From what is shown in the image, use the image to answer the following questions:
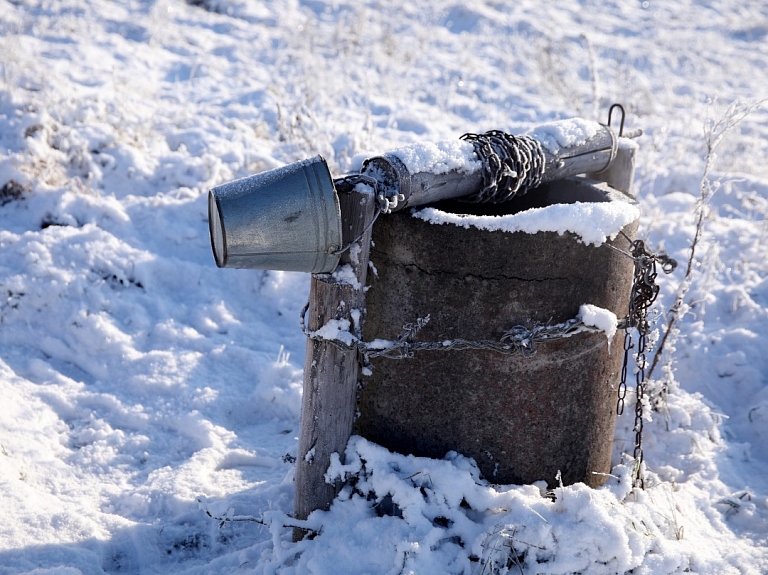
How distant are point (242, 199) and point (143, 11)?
7135 millimetres

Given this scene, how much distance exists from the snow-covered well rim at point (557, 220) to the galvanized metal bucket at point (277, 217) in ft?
1.15

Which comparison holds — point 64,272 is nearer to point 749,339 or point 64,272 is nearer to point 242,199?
point 242,199

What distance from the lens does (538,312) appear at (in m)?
2.32

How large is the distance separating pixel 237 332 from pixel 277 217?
2.13 meters

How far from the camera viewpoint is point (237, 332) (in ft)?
13.1

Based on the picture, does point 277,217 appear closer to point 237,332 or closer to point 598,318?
point 598,318

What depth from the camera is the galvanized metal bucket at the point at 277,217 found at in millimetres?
1967

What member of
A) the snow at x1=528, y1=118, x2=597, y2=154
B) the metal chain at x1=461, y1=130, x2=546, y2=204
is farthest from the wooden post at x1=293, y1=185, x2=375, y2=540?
the snow at x1=528, y1=118, x2=597, y2=154

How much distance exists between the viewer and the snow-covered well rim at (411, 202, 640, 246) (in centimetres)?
221

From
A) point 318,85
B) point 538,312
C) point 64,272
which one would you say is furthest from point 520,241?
point 318,85

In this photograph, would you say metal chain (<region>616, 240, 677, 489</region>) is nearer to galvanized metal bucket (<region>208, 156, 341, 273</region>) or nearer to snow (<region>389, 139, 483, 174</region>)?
snow (<region>389, 139, 483, 174</region>)

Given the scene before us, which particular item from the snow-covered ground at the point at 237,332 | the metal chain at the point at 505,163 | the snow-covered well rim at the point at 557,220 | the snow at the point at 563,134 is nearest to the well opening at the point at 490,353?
the snow-covered well rim at the point at 557,220

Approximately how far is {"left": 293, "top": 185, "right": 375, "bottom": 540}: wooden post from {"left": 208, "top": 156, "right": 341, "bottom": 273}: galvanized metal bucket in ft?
0.45

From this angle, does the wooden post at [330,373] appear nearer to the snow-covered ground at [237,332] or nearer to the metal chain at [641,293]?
the snow-covered ground at [237,332]
